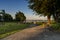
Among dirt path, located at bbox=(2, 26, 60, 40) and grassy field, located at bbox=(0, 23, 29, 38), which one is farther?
grassy field, located at bbox=(0, 23, 29, 38)

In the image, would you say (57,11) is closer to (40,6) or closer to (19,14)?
(40,6)

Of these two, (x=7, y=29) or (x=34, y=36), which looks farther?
(x=7, y=29)

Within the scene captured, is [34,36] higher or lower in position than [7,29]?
lower

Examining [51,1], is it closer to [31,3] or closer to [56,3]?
[56,3]

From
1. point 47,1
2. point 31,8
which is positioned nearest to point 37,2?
point 47,1

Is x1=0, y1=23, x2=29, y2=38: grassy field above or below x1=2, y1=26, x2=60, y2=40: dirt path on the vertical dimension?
above

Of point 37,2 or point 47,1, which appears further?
point 37,2

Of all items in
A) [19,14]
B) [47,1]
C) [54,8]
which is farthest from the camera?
[19,14]

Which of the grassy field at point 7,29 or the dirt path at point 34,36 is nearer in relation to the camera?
the dirt path at point 34,36

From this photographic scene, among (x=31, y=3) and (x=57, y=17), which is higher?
(x=31, y=3)

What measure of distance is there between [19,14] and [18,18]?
87.3 inches

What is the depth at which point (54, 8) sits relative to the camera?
1601 inches

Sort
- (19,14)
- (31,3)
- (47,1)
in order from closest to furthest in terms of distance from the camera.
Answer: (47,1), (31,3), (19,14)

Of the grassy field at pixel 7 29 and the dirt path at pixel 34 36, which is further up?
the grassy field at pixel 7 29
